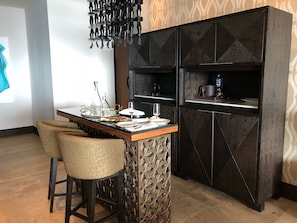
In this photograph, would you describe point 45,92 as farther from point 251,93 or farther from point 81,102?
point 251,93

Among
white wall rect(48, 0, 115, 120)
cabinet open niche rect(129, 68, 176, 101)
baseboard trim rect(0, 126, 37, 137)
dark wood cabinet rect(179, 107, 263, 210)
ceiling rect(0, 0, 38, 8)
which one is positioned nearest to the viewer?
dark wood cabinet rect(179, 107, 263, 210)

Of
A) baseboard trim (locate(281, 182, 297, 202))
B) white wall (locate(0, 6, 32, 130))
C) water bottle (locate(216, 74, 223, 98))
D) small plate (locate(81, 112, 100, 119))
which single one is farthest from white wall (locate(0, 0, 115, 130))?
baseboard trim (locate(281, 182, 297, 202))

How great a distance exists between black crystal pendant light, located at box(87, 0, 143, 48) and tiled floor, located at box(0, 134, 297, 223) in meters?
1.88

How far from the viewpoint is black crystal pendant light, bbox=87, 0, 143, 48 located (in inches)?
100

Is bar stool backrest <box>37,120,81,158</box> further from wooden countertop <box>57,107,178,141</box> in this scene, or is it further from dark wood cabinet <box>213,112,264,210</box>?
dark wood cabinet <box>213,112,264,210</box>

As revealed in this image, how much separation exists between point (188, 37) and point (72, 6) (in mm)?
2826

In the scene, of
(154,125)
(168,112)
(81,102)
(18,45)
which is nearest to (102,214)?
(154,125)

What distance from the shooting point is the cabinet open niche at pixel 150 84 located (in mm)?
4035

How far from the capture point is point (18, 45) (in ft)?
18.7

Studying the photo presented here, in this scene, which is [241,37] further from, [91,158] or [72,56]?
[72,56]

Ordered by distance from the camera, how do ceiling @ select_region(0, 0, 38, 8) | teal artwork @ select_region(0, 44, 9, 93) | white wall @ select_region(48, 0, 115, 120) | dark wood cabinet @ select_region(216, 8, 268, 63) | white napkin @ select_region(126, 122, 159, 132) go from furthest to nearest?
teal artwork @ select_region(0, 44, 9, 93) < ceiling @ select_region(0, 0, 38, 8) < white wall @ select_region(48, 0, 115, 120) < dark wood cabinet @ select_region(216, 8, 268, 63) < white napkin @ select_region(126, 122, 159, 132)

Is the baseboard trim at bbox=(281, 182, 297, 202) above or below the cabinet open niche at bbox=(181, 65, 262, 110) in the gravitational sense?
below

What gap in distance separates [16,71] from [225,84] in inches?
181

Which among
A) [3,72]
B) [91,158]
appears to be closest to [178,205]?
[91,158]
